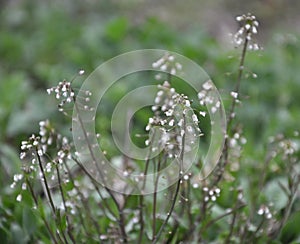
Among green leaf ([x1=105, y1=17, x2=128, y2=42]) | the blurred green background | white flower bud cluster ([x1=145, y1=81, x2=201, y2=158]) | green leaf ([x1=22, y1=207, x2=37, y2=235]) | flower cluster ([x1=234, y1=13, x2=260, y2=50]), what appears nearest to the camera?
white flower bud cluster ([x1=145, y1=81, x2=201, y2=158])

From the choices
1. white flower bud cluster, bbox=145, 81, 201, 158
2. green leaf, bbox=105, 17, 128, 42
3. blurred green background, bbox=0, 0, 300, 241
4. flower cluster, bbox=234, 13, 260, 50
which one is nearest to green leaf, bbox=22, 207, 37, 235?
blurred green background, bbox=0, 0, 300, 241

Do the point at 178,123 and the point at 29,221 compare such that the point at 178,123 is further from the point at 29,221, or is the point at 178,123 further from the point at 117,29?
the point at 117,29

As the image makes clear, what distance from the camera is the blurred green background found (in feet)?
12.8

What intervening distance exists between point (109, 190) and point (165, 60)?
528 millimetres

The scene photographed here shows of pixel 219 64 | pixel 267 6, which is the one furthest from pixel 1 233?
pixel 267 6

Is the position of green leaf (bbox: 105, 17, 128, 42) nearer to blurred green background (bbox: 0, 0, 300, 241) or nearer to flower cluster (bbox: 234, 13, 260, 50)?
blurred green background (bbox: 0, 0, 300, 241)

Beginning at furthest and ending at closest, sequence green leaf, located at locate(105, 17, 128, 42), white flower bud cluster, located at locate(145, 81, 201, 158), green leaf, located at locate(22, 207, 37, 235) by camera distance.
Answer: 1. green leaf, located at locate(105, 17, 128, 42)
2. green leaf, located at locate(22, 207, 37, 235)
3. white flower bud cluster, located at locate(145, 81, 201, 158)

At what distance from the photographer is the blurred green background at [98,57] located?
391 cm

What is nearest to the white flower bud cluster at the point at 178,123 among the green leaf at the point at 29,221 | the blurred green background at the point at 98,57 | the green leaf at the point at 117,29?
the green leaf at the point at 29,221

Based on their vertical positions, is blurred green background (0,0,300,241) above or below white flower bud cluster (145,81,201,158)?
above

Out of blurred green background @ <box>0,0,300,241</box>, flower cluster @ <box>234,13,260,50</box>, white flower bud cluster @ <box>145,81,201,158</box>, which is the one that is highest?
blurred green background @ <box>0,0,300,241</box>

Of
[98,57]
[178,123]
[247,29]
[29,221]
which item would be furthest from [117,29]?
[178,123]

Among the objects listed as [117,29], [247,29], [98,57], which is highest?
[117,29]

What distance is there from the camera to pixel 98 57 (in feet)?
15.2
